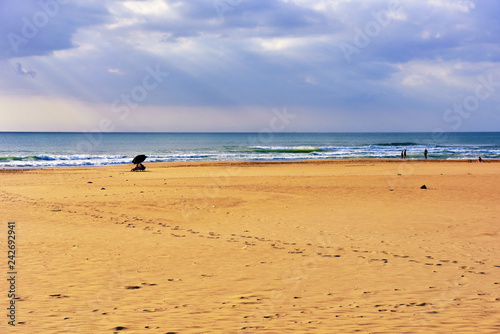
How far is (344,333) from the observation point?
5293 millimetres

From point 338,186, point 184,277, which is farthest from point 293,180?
point 184,277

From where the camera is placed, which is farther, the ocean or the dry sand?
the ocean

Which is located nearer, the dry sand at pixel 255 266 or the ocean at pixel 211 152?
the dry sand at pixel 255 266

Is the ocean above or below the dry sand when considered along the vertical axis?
above

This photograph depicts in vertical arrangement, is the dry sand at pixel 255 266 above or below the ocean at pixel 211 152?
below

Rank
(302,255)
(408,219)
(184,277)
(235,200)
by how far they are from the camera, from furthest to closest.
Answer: (235,200), (408,219), (302,255), (184,277)

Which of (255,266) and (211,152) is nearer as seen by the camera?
(255,266)

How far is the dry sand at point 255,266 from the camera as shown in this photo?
5742mm

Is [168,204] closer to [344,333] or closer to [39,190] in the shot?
[39,190]

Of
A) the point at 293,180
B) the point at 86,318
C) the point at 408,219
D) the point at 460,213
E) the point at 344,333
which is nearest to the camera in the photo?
the point at 344,333

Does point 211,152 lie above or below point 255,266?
above

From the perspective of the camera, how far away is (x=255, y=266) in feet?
27.0

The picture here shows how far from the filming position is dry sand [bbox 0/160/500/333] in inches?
226

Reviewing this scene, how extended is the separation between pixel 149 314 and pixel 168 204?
10389 millimetres
